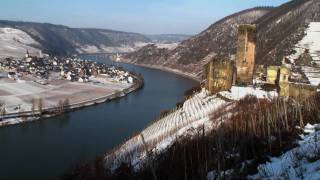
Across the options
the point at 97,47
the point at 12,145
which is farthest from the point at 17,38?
the point at 12,145

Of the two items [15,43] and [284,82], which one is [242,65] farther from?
[15,43]

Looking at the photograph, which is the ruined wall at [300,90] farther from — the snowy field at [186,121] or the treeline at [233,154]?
the treeline at [233,154]

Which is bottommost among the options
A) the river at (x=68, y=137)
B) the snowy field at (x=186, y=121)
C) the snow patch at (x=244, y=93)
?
the river at (x=68, y=137)

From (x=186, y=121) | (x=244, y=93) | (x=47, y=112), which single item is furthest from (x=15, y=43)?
(x=244, y=93)

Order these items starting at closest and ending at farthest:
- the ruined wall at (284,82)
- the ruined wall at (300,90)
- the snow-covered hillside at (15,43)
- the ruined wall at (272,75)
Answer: the ruined wall at (300,90)
the ruined wall at (284,82)
the ruined wall at (272,75)
the snow-covered hillside at (15,43)

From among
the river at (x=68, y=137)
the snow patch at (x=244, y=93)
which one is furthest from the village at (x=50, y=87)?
the snow patch at (x=244, y=93)

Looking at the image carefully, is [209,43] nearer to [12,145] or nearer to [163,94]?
[163,94]
